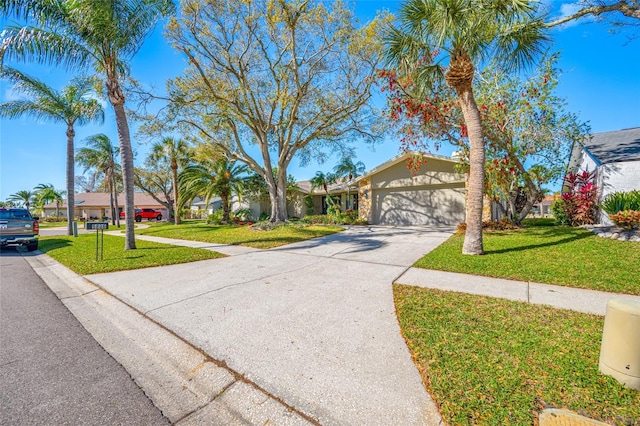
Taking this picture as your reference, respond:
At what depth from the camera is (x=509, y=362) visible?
246 cm

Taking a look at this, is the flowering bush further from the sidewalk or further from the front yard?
the sidewalk

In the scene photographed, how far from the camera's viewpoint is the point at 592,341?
9.20 ft

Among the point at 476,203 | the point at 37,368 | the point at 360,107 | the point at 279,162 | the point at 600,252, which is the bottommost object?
the point at 37,368

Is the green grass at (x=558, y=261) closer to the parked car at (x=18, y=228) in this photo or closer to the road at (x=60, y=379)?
the road at (x=60, y=379)

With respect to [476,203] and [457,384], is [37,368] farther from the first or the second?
[476,203]

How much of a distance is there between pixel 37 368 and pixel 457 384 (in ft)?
13.4

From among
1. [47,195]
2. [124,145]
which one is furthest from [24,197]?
[124,145]

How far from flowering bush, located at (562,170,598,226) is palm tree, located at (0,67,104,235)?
22.4 metres

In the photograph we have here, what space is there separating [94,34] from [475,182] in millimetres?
12453

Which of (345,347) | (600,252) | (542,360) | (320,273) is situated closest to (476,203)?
(600,252)

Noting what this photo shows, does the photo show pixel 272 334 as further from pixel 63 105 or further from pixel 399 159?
pixel 63 105

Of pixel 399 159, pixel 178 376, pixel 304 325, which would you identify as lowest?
pixel 178 376

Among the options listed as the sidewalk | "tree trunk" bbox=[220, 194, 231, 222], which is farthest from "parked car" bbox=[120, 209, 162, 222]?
the sidewalk

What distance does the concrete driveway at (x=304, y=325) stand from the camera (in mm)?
2160
